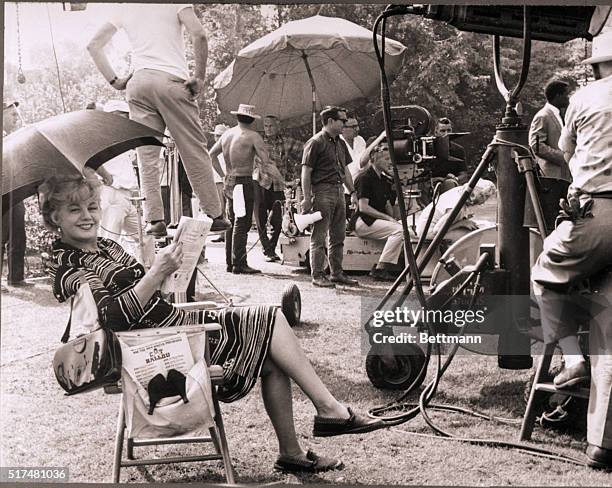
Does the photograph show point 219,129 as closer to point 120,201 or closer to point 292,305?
point 120,201

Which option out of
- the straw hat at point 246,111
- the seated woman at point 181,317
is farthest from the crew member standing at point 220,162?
the seated woman at point 181,317

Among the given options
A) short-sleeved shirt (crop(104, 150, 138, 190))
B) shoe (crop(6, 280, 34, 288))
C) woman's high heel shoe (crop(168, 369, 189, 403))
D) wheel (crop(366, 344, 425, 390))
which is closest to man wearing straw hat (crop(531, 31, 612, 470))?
wheel (crop(366, 344, 425, 390))

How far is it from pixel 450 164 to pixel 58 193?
1.92 metres

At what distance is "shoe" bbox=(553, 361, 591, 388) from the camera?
2879mm

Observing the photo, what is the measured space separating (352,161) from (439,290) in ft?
7.60

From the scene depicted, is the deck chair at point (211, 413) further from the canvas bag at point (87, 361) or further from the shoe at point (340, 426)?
the shoe at point (340, 426)

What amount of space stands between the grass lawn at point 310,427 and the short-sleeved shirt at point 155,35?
100 centimetres

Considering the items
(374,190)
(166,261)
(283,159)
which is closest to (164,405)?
(166,261)

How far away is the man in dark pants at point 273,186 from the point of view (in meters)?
5.49

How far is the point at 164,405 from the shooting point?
2506 millimetres

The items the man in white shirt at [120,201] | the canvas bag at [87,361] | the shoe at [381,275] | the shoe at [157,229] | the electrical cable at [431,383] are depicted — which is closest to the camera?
the canvas bag at [87,361]

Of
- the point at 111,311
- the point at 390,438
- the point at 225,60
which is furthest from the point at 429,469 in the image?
the point at 225,60

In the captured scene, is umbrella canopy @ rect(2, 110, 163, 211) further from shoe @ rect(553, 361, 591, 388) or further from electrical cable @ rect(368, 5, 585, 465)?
shoe @ rect(553, 361, 591, 388)

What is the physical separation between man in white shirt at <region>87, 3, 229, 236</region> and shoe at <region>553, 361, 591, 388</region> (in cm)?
152
